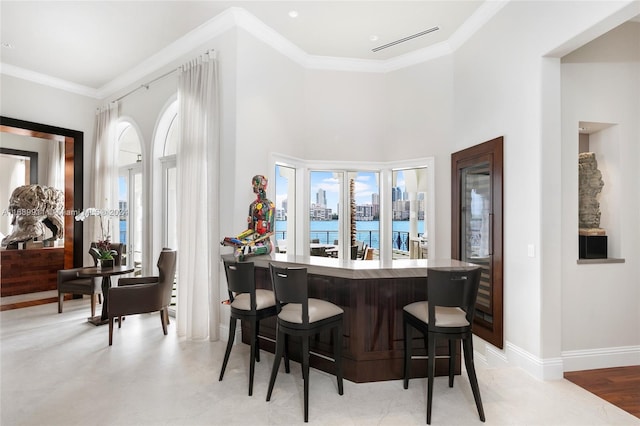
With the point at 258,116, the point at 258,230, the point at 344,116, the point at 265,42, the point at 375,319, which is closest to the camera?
the point at 375,319

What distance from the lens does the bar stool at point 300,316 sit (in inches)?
93.7

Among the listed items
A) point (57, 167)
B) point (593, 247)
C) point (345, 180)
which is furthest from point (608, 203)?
point (57, 167)

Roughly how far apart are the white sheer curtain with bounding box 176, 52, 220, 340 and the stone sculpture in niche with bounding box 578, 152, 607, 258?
4.02 metres

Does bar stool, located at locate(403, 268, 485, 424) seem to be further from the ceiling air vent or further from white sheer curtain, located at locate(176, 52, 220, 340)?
the ceiling air vent

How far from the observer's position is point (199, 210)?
4.03 m

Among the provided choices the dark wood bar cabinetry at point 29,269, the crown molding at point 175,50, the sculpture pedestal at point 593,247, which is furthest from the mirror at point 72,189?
the sculpture pedestal at point 593,247

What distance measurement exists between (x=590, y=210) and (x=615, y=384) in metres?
1.62

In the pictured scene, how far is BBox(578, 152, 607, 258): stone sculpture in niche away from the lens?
3.24 m

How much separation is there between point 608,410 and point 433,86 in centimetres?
408

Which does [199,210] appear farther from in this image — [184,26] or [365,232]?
[365,232]

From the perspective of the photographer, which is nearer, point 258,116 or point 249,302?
point 249,302

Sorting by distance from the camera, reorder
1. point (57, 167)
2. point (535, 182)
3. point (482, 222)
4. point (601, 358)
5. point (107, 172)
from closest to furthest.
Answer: point (535, 182) → point (601, 358) → point (482, 222) → point (107, 172) → point (57, 167)

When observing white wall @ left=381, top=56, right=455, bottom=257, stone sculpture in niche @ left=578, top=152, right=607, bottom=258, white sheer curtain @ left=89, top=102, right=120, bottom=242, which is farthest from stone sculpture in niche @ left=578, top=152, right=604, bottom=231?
white sheer curtain @ left=89, top=102, right=120, bottom=242

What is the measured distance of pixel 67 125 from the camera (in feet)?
19.4
